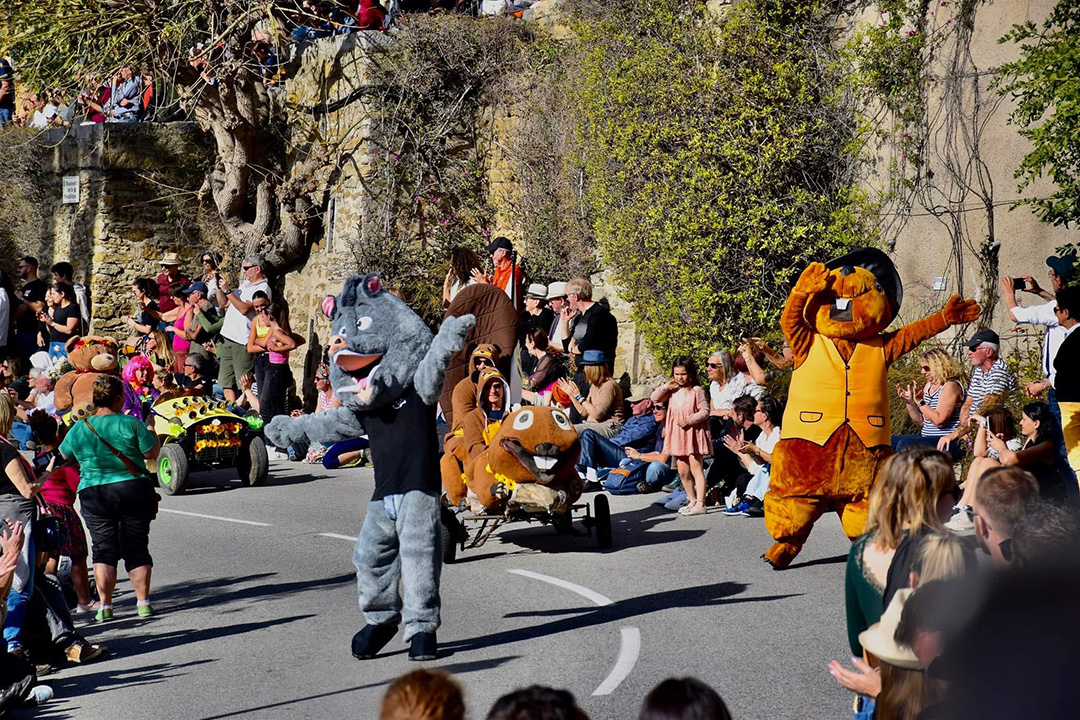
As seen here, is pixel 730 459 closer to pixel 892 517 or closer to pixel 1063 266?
pixel 1063 266

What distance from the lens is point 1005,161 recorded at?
14242 millimetres

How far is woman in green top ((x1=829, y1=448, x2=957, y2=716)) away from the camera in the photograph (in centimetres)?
465

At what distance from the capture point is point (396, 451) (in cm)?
756

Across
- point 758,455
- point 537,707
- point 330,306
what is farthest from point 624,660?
point 758,455

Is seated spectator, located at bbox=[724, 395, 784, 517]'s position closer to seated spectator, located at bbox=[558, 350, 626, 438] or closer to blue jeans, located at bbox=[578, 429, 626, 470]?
blue jeans, located at bbox=[578, 429, 626, 470]

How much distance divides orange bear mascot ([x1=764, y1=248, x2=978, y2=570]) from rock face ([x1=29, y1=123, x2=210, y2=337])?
53.1 ft

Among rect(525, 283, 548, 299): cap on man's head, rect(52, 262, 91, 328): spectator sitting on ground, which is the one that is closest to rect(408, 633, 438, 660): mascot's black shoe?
rect(525, 283, 548, 299): cap on man's head

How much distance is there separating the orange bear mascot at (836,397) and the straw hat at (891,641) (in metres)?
4.57

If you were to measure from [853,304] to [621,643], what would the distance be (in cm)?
279

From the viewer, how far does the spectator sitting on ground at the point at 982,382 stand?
1130cm

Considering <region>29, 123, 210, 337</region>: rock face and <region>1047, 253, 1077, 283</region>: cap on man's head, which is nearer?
<region>1047, 253, 1077, 283</region>: cap on man's head

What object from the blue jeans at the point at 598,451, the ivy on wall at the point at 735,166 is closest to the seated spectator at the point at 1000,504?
the blue jeans at the point at 598,451

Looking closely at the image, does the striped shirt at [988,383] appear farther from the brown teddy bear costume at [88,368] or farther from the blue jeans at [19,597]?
the blue jeans at [19,597]

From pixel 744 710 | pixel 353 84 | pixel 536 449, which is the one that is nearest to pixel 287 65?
pixel 353 84
